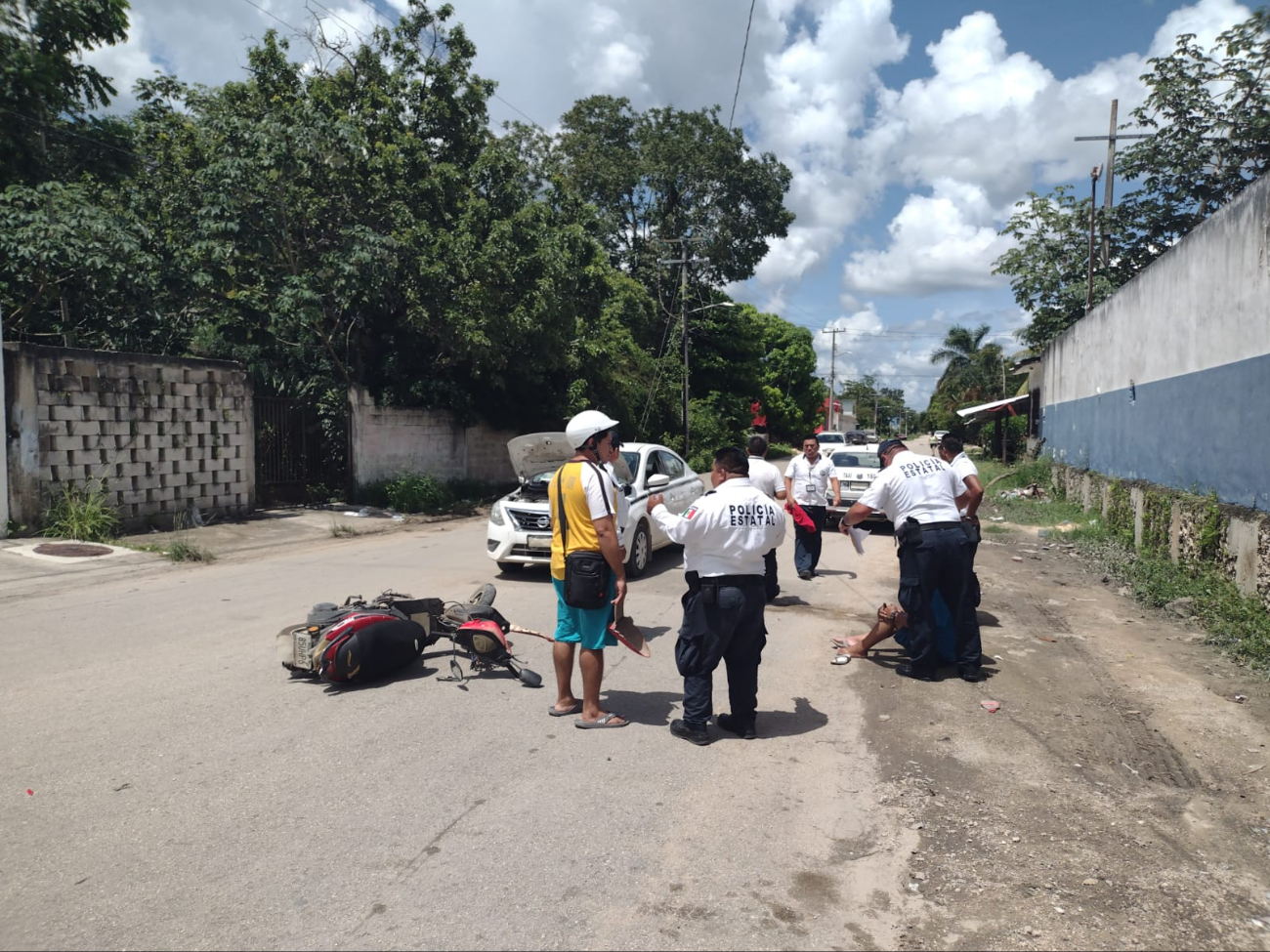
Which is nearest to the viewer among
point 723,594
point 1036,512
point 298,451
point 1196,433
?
point 723,594

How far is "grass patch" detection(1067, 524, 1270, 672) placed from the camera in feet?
23.6

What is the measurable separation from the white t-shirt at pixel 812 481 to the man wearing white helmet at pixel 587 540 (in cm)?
551

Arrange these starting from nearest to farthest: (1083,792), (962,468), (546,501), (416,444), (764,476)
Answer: (1083,792) → (962,468) → (764,476) → (546,501) → (416,444)

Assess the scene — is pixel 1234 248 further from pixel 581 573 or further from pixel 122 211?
pixel 122 211

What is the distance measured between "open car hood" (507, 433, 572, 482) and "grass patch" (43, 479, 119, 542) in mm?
6430

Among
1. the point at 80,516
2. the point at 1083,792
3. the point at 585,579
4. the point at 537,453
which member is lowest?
the point at 1083,792

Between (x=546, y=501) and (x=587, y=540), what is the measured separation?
5.21 meters

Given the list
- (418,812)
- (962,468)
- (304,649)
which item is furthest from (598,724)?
(962,468)

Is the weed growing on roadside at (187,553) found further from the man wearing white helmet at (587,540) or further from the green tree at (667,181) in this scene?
the green tree at (667,181)

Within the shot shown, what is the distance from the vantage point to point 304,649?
19.0ft

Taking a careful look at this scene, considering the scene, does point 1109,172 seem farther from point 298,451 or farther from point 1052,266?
point 298,451

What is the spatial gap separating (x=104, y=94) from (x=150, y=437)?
10.6m

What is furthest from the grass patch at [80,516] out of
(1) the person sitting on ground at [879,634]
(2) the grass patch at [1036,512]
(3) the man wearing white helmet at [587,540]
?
(2) the grass patch at [1036,512]

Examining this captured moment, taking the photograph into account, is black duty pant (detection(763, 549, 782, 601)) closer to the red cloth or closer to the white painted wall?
the red cloth
